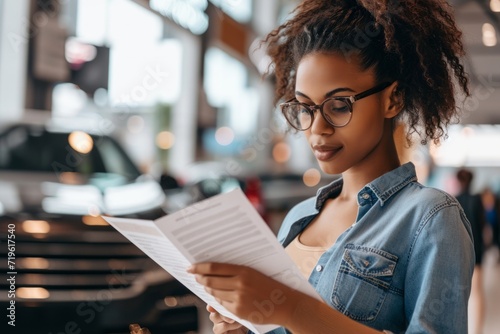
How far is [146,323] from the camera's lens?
135 inches

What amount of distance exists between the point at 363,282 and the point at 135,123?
23.3m

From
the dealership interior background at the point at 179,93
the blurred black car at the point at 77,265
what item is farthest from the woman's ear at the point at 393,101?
the blurred black car at the point at 77,265

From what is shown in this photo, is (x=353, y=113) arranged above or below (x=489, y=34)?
below

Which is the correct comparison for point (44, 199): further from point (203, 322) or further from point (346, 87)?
point (346, 87)

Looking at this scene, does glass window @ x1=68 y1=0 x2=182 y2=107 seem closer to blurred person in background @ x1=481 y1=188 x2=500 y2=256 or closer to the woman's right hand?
blurred person in background @ x1=481 y1=188 x2=500 y2=256

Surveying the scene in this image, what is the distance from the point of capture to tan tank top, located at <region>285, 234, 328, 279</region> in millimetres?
1378

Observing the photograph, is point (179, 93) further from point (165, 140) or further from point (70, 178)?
point (70, 178)

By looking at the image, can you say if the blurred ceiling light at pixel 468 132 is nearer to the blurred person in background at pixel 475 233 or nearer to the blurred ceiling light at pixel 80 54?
the blurred ceiling light at pixel 80 54

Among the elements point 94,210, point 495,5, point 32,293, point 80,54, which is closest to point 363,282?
point 32,293

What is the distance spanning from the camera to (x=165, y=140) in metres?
16.1

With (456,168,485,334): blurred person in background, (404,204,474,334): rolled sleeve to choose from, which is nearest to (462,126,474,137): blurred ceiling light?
(456,168,485,334): blurred person in background

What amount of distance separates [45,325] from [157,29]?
10.8 m

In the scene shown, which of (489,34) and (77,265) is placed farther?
(489,34)

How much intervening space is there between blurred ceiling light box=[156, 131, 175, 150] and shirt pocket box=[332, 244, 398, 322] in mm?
14469
